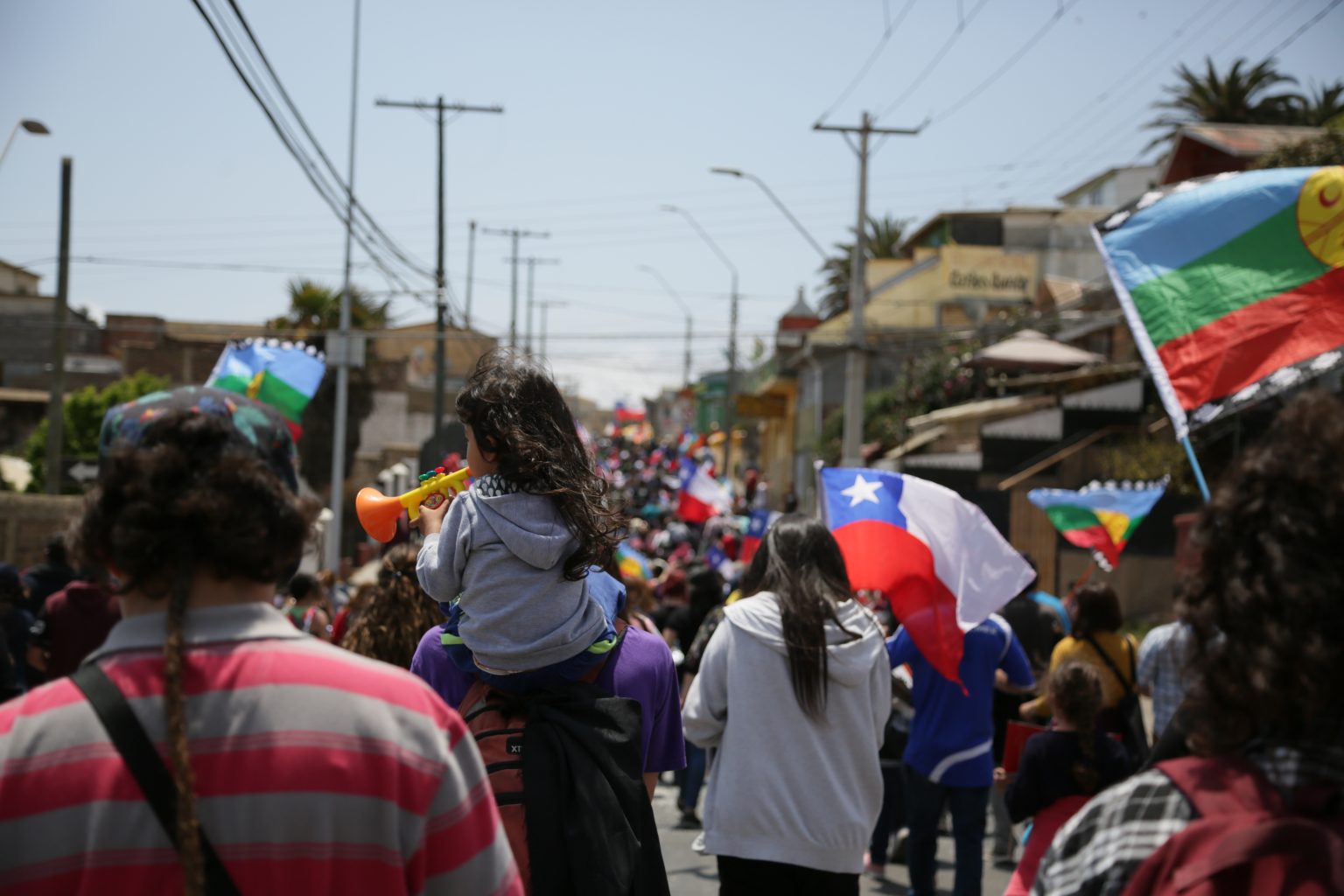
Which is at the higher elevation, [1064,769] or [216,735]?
[216,735]

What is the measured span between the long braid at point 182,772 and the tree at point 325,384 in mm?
29963

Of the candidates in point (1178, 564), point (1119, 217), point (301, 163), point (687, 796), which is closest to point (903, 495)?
point (1119, 217)

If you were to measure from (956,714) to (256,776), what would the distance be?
531cm

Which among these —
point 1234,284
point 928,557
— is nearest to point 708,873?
point 928,557

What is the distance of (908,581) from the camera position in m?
6.63

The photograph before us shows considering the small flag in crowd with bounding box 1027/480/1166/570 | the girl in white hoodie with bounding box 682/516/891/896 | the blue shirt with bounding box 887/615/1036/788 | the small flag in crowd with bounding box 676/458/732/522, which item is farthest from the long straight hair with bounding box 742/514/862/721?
the small flag in crowd with bounding box 676/458/732/522

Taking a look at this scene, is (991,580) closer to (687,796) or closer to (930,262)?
(687,796)

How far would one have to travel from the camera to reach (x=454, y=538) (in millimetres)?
3203

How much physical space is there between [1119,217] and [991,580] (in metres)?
2.04

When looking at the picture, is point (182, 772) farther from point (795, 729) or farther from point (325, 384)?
point (325, 384)

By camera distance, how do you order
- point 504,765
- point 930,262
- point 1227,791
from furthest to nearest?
point 930,262
point 504,765
point 1227,791

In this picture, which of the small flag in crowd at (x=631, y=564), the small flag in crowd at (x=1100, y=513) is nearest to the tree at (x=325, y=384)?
the small flag in crowd at (x=631, y=564)

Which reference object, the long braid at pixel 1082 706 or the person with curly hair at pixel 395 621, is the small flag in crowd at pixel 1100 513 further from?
the person with curly hair at pixel 395 621

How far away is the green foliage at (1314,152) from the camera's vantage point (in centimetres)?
1777
